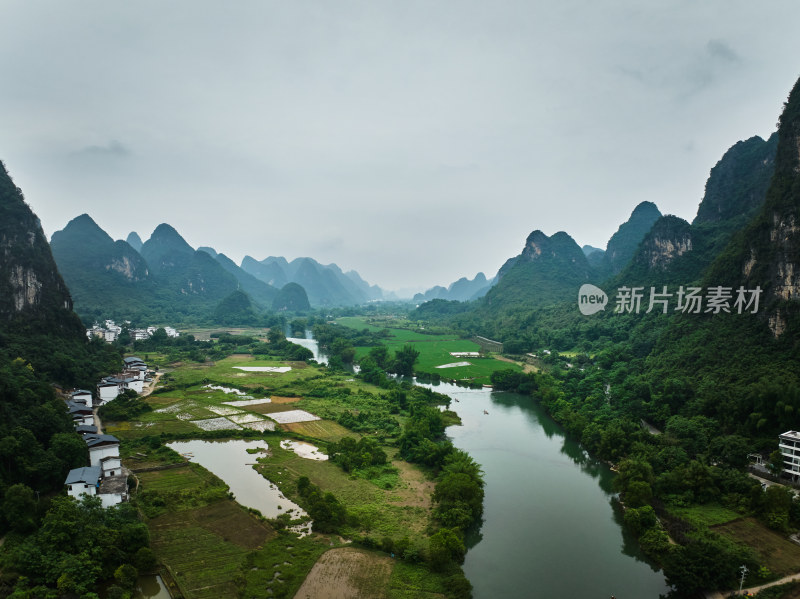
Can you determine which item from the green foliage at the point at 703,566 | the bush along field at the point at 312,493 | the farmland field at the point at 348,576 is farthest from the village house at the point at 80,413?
the green foliage at the point at 703,566

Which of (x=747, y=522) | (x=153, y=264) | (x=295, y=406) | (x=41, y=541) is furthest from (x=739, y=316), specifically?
(x=153, y=264)

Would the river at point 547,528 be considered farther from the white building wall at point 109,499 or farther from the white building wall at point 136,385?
the white building wall at point 136,385

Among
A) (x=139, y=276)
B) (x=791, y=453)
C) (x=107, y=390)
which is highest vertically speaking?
(x=139, y=276)

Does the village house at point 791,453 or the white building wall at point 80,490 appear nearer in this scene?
the white building wall at point 80,490

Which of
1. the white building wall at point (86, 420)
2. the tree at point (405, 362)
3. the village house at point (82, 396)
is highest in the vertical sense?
the tree at point (405, 362)

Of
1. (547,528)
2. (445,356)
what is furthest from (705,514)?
(445,356)

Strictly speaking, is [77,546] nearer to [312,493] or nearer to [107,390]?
[312,493]
